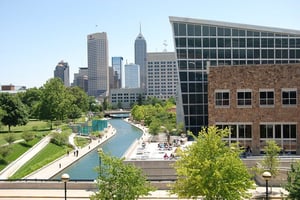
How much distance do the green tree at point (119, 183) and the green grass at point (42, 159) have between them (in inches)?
1003

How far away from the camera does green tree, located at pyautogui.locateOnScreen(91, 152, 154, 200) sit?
1864cm

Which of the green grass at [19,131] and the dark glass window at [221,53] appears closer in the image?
the green grass at [19,131]

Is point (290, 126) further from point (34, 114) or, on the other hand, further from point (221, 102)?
point (34, 114)

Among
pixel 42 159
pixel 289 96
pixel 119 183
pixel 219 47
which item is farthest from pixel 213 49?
pixel 119 183

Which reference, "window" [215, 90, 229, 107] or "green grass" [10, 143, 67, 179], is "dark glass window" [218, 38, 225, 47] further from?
"green grass" [10, 143, 67, 179]

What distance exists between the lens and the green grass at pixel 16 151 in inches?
1770

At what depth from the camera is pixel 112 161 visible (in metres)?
19.4

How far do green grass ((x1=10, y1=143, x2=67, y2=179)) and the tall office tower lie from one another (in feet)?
67.0

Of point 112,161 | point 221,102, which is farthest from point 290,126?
point 112,161

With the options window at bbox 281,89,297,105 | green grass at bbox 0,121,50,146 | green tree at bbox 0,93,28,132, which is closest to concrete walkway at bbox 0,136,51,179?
green grass at bbox 0,121,50,146

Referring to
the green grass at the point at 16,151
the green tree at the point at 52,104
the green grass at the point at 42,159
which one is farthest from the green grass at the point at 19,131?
the green grass at the point at 42,159

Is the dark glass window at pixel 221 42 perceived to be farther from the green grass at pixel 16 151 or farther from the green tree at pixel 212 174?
the green tree at pixel 212 174

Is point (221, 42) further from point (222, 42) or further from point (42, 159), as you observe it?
point (42, 159)

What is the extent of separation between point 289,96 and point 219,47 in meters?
23.5
